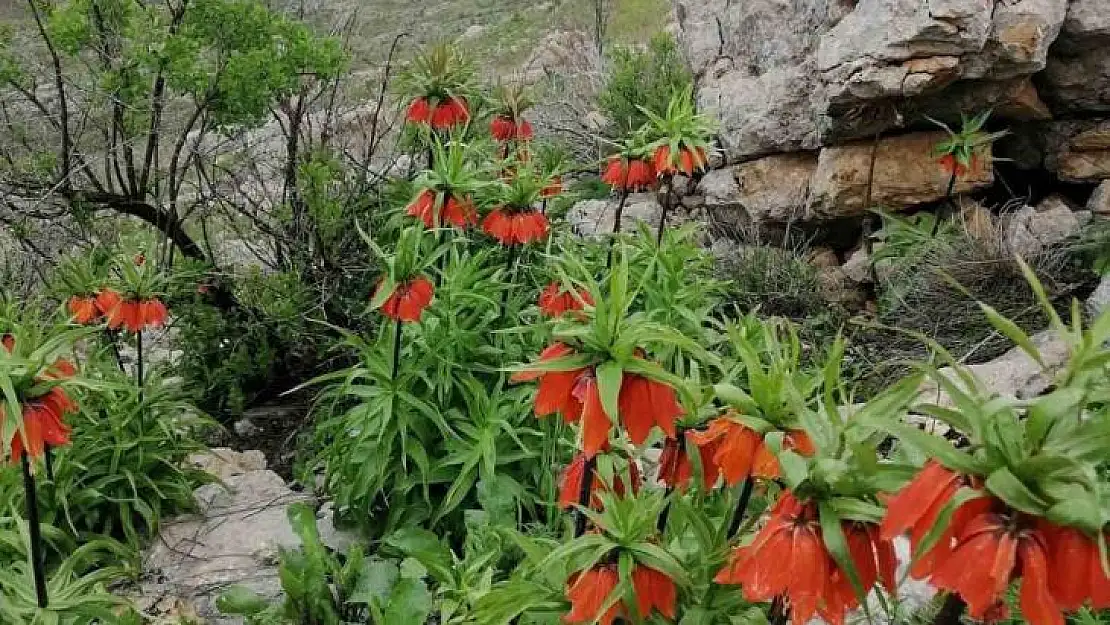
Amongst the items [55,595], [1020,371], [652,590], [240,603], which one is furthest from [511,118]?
[652,590]

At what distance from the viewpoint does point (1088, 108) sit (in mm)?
5070

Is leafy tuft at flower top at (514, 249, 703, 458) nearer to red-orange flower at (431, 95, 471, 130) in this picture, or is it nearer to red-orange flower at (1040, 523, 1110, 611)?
red-orange flower at (1040, 523, 1110, 611)

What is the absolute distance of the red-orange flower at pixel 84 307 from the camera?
321cm

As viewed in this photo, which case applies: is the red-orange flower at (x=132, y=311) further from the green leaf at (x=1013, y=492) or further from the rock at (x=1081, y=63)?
the rock at (x=1081, y=63)

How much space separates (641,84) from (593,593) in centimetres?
575

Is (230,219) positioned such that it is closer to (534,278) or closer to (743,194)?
(534,278)

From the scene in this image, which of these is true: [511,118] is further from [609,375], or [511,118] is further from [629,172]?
[609,375]

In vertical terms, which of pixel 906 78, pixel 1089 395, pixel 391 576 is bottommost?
pixel 391 576

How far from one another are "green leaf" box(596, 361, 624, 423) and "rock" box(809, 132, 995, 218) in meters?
4.18

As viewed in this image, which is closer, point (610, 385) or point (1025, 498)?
point (1025, 498)

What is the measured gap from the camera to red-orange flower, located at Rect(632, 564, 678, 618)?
149 centimetres

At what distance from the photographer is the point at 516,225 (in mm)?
3109

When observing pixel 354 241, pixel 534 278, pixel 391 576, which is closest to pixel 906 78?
pixel 534 278

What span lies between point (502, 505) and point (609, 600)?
1.72 metres
